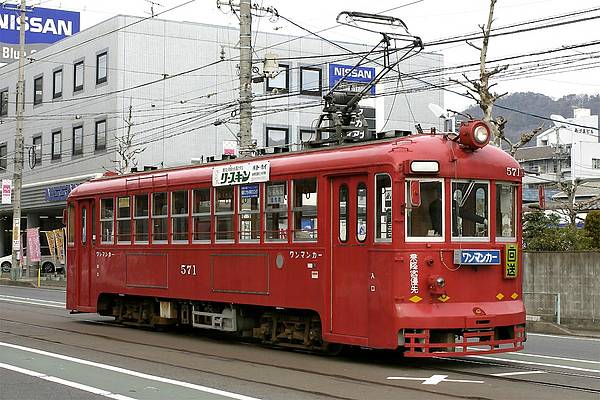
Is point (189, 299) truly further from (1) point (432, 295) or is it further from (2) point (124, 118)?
(2) point (124, 118)

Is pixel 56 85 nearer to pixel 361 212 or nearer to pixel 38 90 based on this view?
pixel 38 90

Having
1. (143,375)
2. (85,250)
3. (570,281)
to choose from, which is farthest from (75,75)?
(143,375)

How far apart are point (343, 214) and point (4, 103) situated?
160 feet

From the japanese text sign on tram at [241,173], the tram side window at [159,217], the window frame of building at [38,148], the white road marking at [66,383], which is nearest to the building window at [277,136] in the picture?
the window frame of building at [38,148]

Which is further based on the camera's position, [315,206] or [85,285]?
[85,285]

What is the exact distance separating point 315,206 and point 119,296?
719 cm

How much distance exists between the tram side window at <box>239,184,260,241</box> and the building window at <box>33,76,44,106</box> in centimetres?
3985

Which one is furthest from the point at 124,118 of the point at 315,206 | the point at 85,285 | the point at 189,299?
the point at 315,206

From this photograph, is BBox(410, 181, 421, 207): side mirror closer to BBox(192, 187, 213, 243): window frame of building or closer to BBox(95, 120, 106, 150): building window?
BBox(192, 187, 213, 243): window frame of building

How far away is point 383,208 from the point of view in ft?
40.7

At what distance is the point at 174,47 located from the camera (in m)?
44.4

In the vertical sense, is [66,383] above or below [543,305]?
below

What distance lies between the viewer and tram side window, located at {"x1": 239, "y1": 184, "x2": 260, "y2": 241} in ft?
47.6

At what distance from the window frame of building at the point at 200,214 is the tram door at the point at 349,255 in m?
3.22
